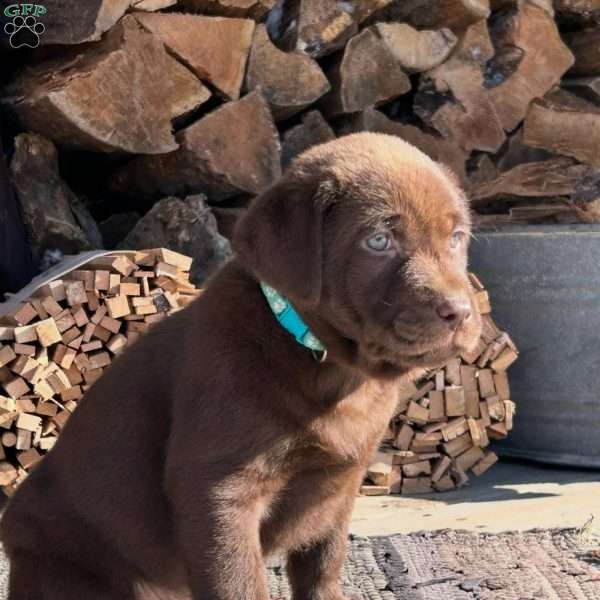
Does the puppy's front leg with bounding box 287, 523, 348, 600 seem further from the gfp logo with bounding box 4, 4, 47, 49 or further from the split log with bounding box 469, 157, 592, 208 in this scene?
the split log with bounding box 469, 157, 592, 208

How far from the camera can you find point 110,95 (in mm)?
4066

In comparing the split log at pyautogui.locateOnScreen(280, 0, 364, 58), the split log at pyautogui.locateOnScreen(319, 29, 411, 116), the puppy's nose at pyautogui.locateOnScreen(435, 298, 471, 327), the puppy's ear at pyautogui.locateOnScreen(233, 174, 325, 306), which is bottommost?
the split log at pyautogui.locateOnScreen(319, 29, 411, 116)

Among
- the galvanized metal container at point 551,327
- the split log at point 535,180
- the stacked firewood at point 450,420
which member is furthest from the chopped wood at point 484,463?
the split log at point 535,180

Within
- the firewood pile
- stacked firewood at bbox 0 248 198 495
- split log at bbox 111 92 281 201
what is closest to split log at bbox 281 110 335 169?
the firewood pile

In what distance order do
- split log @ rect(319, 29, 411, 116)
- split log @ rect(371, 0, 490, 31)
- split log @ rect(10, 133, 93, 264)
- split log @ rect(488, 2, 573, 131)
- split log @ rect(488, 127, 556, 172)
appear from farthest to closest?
split log @ rect(488, 127, 556, 172)
split log @ rect(488, 2, 573, 131)
split log @ rect(371, 0, 490, 31)
split log @ rect(319, 29, 411, 116)
split log @ rect(10, 133, 93, 264)

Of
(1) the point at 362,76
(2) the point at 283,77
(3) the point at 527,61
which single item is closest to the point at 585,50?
(3) the point at 527,61

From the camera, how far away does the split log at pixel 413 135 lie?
194 inches

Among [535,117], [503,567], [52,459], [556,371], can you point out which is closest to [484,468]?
[556,371]

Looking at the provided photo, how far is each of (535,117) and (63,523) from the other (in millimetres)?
3334

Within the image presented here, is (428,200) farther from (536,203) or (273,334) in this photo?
(536,203)

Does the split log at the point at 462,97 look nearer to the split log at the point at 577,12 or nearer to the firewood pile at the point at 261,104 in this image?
the firewood pile at the point at 261,104

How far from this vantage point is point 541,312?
4.70m

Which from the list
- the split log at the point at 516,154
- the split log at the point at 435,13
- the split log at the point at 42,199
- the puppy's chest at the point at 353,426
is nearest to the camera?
the puppy's chest at the point at 353,426

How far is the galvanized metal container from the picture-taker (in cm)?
456
